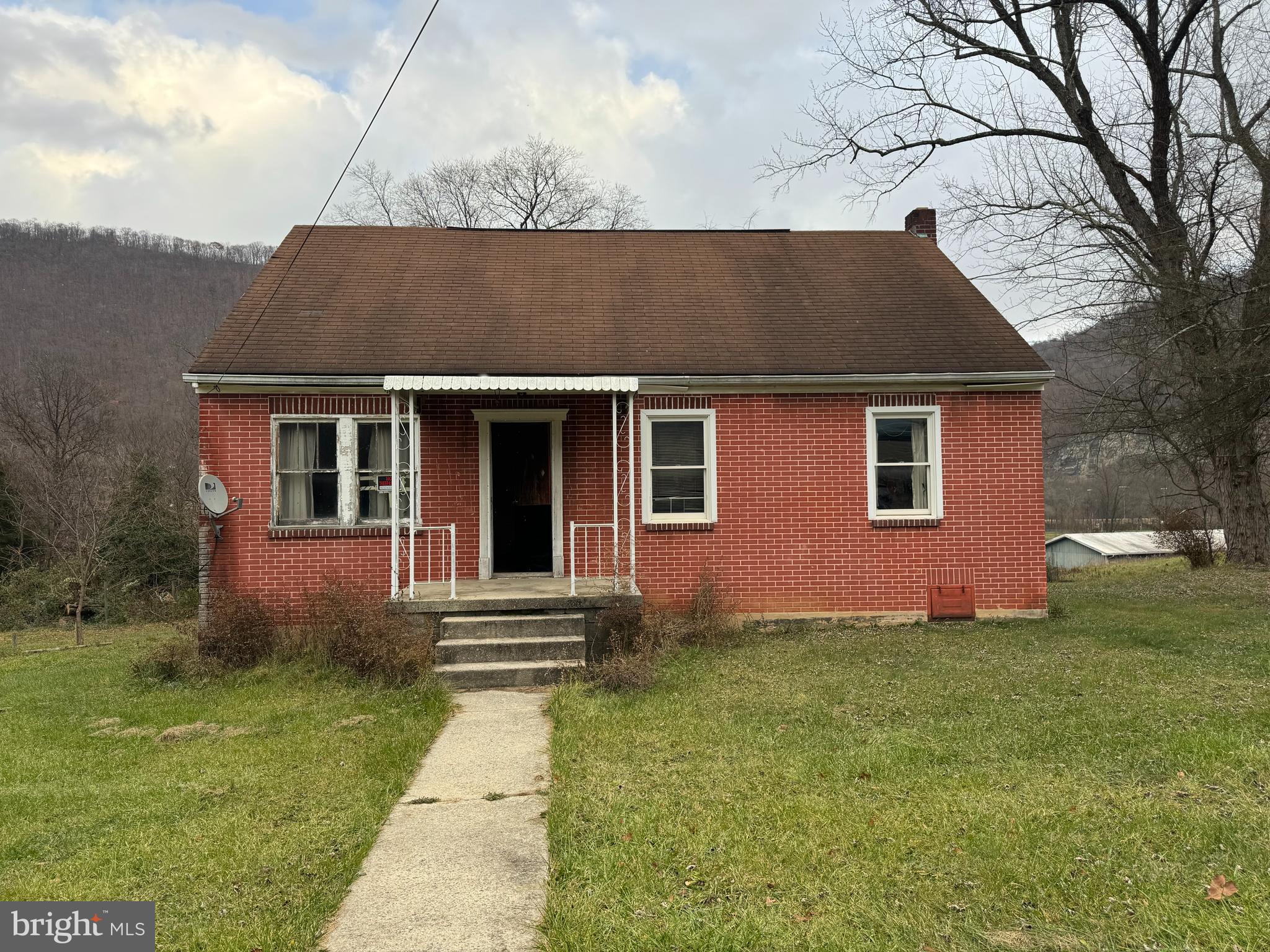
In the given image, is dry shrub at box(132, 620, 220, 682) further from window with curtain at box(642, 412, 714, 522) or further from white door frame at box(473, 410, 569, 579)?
window with curtain at box(642, 412, 714, 522)

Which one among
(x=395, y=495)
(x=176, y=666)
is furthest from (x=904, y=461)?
(x=176, y=666)

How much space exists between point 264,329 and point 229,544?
3.01m

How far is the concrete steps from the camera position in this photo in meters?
8.88

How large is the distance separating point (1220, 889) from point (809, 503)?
8229mm

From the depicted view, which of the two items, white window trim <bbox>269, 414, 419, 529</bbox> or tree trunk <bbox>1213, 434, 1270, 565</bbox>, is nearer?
white window trim <bbox>269, 414, 419, 529</bbox>

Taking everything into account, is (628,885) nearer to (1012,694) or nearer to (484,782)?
(484,782)

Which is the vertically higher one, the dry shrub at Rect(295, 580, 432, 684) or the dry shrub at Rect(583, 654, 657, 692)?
the dry shrub at Rect(295, 580, 432, 684)

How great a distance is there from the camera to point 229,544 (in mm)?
11211

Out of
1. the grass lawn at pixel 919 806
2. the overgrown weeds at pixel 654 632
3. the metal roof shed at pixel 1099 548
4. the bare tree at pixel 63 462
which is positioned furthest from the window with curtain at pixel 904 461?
the metal roof shed at pixel 1099 548

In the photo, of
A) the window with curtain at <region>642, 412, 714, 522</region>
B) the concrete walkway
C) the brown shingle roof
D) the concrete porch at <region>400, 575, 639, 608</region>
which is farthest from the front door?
the concrete walkway

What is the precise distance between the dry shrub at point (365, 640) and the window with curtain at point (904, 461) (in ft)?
21.6

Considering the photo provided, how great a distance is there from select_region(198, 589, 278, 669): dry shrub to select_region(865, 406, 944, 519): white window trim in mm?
7915

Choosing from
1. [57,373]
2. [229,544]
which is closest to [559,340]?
[229,544]

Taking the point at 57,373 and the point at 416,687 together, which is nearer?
the point at 416,687
